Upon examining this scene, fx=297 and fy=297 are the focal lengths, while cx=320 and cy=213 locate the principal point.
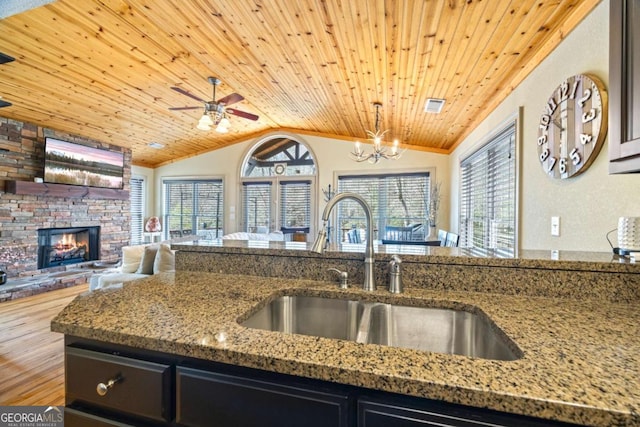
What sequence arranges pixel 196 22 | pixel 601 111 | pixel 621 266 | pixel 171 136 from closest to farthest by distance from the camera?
pixel 621 266 < pixel 601 111 < pixel 196 22 < pixel 171 136

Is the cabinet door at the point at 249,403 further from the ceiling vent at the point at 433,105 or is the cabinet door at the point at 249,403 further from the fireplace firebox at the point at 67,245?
the fireplace firebox at the point at 67,245

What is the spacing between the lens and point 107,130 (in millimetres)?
5082

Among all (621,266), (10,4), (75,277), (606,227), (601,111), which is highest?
(10,4)

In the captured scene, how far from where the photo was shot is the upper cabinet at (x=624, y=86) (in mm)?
847

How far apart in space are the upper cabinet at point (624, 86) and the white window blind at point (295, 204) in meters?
5.61

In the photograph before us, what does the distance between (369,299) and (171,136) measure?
5.85 m

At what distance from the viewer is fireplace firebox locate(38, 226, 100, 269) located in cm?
472

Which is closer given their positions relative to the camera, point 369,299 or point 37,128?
point 369,299

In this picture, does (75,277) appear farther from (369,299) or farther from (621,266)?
(621,266)

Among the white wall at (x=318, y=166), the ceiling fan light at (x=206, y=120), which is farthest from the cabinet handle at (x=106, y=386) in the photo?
the white wall at (x=318, y=166)

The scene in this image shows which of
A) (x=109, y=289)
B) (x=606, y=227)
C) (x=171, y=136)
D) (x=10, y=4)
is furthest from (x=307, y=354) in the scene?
(x=171, y=136)

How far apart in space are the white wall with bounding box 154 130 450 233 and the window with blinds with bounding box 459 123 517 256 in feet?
3.91

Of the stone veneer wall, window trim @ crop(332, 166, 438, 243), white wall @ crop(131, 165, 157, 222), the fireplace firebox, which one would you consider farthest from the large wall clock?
white wall @ crop(131, 165, 157, 222)

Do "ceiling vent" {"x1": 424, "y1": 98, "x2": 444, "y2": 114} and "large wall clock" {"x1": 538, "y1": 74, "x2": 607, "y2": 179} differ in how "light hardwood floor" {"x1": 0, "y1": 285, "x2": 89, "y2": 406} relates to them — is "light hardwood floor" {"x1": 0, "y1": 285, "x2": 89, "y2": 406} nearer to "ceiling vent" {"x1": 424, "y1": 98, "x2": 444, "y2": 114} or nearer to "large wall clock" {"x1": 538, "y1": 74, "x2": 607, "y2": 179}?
"large wall clock" {"x1": 538, "y1": 74, "x2": 607, "y2": 179}
